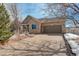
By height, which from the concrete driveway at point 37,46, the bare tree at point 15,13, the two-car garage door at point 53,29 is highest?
the bare tree at point 15,13

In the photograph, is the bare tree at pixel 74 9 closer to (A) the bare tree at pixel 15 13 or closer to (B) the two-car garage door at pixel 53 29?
(B) the two-car garage door at pixel 53 29

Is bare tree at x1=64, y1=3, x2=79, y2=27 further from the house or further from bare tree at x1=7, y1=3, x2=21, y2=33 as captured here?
bare tree at x1=7, y1=3, x2=21, y2=33

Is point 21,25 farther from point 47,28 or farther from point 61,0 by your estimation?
point 61,0

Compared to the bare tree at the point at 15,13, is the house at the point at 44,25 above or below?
below

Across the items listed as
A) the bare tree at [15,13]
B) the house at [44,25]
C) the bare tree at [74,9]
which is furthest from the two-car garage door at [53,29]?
the bare tree at [15,13]

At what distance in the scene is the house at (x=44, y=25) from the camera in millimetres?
1950

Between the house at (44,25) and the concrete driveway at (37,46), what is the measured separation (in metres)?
0.05

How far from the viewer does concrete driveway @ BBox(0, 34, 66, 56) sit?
1.95 meters

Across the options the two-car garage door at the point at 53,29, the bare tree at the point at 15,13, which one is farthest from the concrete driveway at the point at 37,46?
the bare tree at the point at 15,13

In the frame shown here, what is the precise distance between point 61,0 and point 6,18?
2.03 ft

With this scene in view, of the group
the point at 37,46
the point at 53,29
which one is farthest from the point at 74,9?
the point at 37,46

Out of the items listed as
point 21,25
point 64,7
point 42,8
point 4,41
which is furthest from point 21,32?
point 64,7

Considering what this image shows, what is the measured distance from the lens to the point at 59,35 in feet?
6.44

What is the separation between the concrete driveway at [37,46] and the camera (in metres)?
1.95
